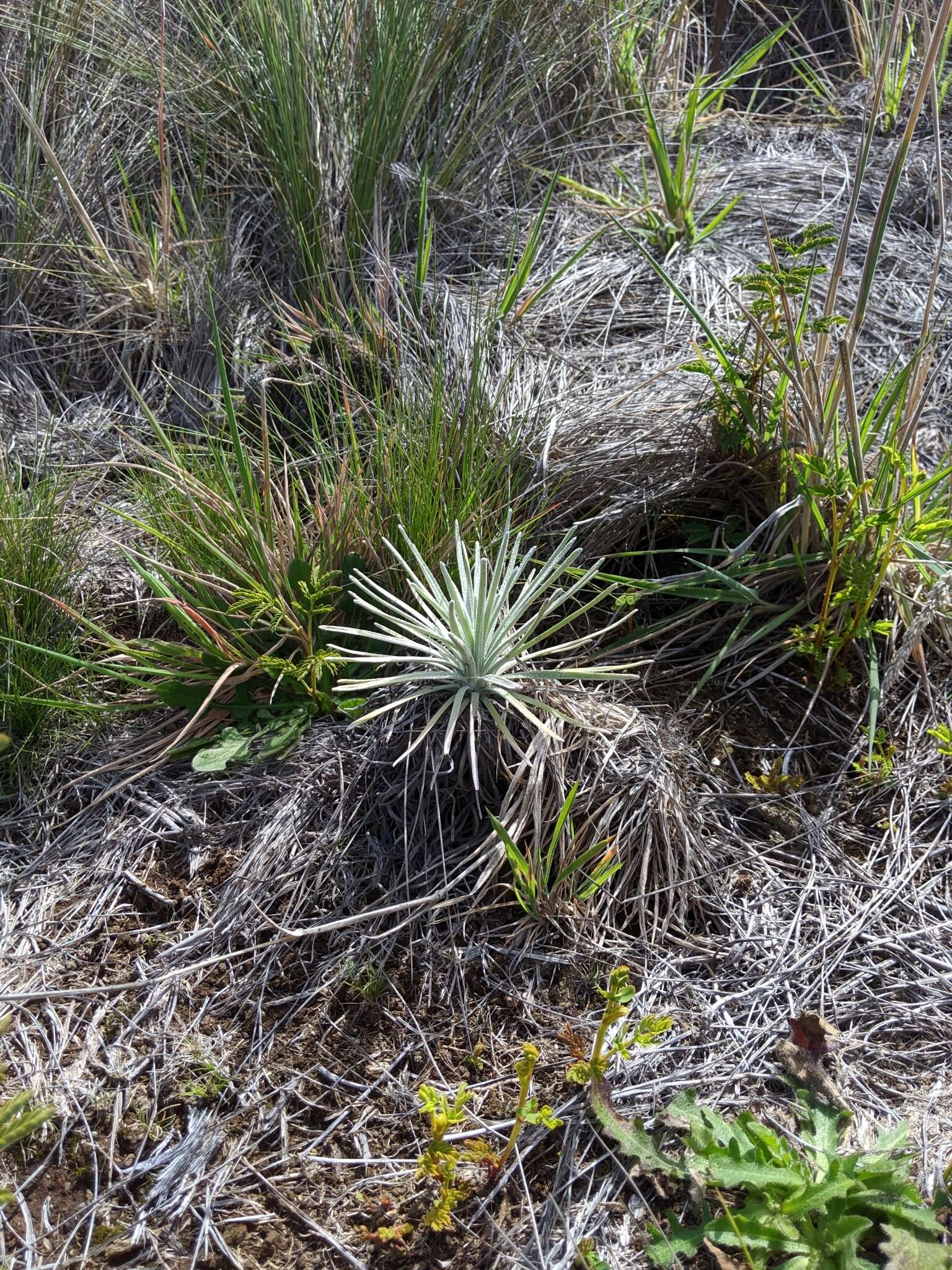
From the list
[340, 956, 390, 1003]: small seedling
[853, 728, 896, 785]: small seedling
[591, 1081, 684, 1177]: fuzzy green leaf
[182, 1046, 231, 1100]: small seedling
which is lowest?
[182, 1046, 231, 1100]: small seedling

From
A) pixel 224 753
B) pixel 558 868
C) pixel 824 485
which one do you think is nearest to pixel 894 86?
pixel 824 485

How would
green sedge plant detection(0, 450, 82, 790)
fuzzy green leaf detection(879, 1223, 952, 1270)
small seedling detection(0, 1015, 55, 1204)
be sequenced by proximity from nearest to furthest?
small seedling detection(0, 1015, 55, 1204) → fuzzy green leaf detection(879, 1223, 952, 1270) → green sedge plant detection(0, 450, 82, 790)

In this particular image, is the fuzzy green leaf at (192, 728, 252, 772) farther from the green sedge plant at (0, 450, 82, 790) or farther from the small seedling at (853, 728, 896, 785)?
the small seedling at (853, 728, 896, 785)

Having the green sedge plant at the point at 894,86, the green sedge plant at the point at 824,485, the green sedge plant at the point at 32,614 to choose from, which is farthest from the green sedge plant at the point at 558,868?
the green sedge plant at the point at 894,86

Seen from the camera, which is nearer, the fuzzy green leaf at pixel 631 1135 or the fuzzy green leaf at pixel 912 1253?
the fuzzy green leaf at pixel 912 1253

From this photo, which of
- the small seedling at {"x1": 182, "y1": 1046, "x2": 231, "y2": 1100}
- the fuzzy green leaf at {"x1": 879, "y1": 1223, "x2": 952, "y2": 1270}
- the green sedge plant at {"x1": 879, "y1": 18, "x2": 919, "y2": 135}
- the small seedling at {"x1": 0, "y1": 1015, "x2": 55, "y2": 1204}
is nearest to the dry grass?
the small seedling at {"x1": 182, "y1": 1046, "x2": 231, "y2": 1100}

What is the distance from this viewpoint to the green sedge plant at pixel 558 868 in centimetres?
139

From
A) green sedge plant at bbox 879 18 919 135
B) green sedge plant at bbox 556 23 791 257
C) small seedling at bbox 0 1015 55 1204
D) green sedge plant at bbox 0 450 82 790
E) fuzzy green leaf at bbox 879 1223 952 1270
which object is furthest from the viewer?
green sedge plant at bbox 879 18 919 135

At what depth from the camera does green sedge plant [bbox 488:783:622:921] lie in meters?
1.39

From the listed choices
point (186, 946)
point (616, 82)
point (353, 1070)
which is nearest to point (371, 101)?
point (616, 82)

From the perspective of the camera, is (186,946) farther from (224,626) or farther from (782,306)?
(782,306)

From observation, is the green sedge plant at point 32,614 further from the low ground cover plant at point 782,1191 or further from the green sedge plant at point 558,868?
the low ground cover plant at point 782,1191

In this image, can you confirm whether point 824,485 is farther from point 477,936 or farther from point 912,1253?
point 912,1253

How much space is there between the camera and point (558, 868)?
1532 millimetres
